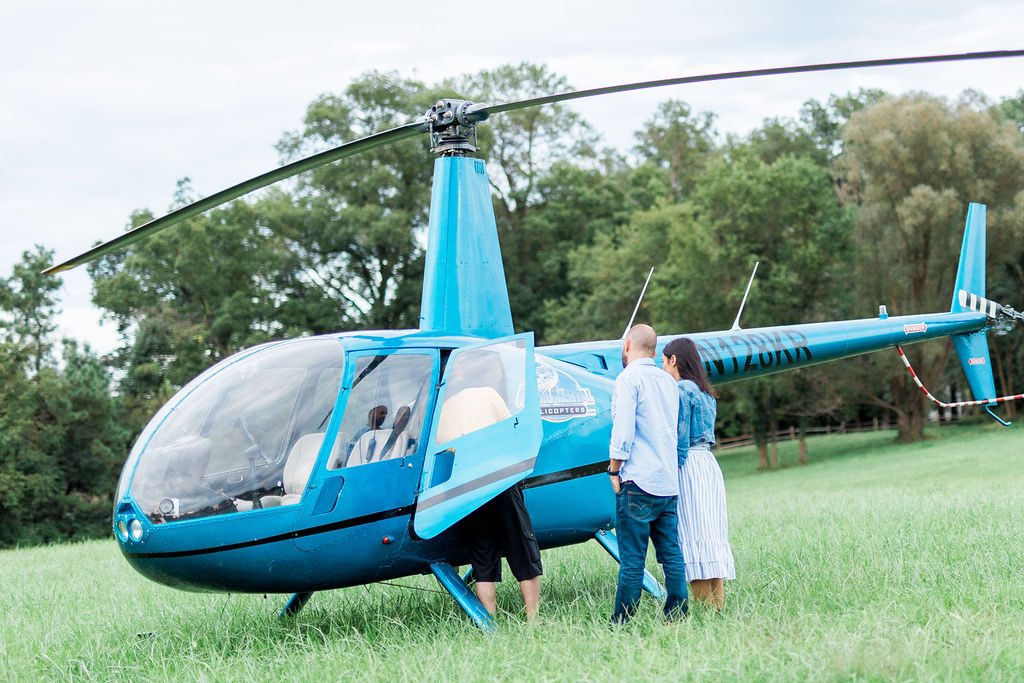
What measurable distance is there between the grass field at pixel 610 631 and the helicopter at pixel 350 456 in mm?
484

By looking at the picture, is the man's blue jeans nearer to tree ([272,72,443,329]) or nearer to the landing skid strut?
the landing skid strut

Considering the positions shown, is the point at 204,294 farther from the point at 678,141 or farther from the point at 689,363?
the point at 689,363

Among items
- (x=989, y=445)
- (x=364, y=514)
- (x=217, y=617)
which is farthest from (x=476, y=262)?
(x=989, y=445)

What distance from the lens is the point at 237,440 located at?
5.39 m

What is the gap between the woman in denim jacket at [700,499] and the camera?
19.0ft

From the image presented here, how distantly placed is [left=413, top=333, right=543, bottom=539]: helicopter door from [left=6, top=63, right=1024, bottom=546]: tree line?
24.7 metres

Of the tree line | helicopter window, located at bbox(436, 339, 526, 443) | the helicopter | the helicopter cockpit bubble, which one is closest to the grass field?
the helicopter

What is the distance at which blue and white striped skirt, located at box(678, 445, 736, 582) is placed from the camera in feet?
19.0

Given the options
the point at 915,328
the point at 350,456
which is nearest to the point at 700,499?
the point at 350,456

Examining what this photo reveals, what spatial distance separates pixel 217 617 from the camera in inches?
273

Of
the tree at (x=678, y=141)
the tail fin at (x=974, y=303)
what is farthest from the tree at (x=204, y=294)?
the tail fin at (x=974, y=303)

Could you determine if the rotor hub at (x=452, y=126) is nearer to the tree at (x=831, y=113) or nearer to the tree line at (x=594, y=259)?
the tree line at (x=594, y=259)

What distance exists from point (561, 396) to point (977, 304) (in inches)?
257

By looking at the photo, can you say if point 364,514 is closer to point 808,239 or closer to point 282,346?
point 282,346
